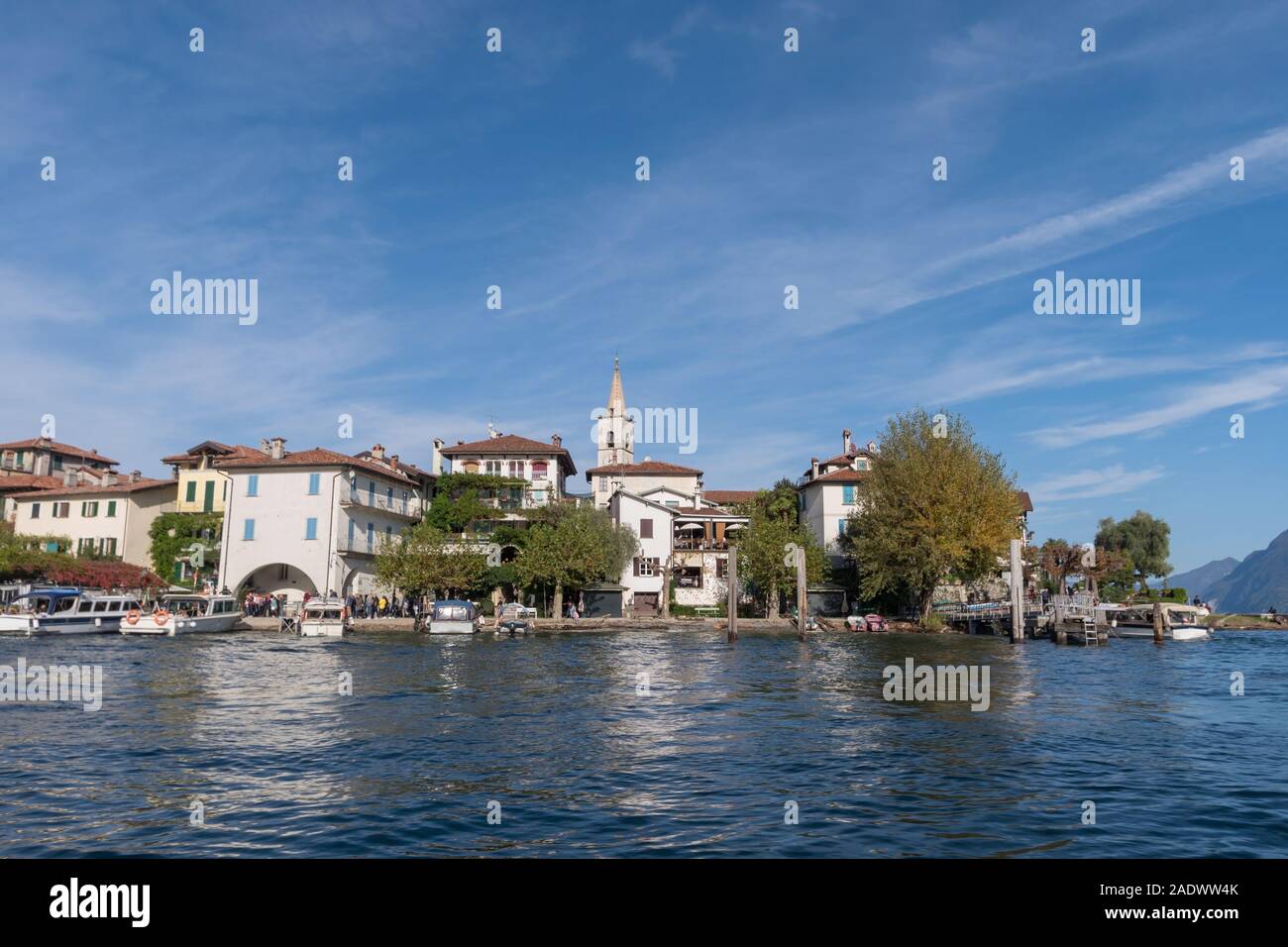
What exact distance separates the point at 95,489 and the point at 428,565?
25262mm

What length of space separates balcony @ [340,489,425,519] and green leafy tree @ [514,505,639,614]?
32.5ft

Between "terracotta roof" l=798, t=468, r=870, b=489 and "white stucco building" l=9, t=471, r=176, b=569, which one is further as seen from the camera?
"terracotta roof" l=798, t=468, r=870, b=489

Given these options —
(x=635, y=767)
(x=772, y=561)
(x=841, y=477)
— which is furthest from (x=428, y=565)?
(x=635, y=767)

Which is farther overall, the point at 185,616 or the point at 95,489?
the point at 95,489

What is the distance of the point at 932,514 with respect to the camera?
5278 centimetres

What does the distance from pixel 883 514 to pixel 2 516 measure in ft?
194

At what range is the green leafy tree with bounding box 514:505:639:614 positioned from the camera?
54500mm

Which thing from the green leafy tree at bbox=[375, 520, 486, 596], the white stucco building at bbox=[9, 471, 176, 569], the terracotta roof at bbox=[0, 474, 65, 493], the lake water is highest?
the terracotta roof at bbox=[0, 474, 65, 493]

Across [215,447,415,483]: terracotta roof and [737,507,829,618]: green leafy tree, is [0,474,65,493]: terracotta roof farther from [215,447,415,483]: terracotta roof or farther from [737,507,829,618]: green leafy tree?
[737,507,829,618]: green leafy tree

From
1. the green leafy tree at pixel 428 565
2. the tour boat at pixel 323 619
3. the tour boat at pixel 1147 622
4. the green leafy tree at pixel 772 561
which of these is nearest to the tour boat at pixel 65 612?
the tour boat at pixel 323 619

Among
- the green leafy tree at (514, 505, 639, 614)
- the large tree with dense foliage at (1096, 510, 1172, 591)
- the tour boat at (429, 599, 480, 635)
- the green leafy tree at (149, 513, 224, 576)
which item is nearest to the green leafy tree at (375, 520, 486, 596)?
the green leafy tree at (514, 505, 639, 614)

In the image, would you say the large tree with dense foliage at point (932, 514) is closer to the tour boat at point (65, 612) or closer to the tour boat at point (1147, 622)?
the tour boat at point (1147, 622)

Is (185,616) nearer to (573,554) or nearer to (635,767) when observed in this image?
(573,554)

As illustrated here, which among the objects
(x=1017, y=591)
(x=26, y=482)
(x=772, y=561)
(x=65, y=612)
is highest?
(x=26, y=482)
